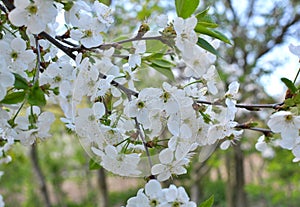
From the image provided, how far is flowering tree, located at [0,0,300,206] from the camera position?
42cm

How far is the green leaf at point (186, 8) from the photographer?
475 millimetres

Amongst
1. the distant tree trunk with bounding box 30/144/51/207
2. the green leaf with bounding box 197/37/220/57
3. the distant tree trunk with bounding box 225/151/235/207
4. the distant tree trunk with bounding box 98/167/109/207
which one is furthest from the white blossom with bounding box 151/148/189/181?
the distant tree trunk with bounding box 225/151/235/207

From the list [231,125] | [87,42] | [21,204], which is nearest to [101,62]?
[87,42]

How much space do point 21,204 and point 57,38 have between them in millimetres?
6136

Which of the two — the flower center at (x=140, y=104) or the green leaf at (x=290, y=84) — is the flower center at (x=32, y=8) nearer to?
the flower center at (x=140, y=104)

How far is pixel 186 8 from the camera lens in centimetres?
48

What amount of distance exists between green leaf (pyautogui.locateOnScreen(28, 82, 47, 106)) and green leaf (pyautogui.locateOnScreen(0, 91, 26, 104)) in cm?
2

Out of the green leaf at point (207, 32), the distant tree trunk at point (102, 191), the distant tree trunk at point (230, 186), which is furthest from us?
the distant tree trunk at point (230, 186)

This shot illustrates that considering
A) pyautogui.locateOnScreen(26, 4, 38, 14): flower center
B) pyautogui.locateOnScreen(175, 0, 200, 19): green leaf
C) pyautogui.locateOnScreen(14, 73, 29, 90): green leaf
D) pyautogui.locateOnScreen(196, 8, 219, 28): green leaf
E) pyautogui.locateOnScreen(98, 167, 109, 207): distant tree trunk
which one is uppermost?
pyautogui.locateOnScreen(98, 167, 109, 207): distant tree trunk

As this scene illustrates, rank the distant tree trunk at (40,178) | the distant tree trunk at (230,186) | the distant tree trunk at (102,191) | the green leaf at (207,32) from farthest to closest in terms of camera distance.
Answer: the distant tree trunk at (230,186) < the distant tree trunk at (40,178) < the distant tree trunk at (102,191) < the green leaf at (207,32)

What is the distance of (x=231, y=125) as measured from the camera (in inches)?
19.5

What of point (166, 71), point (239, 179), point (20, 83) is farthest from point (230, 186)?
point (20, 83)

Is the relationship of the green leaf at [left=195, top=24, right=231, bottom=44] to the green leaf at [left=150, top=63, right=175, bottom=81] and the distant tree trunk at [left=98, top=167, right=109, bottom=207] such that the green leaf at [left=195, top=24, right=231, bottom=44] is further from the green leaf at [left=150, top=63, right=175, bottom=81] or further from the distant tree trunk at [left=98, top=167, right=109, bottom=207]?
the distant tree trunk at [left=98, top=167, right=109, bottom=207]

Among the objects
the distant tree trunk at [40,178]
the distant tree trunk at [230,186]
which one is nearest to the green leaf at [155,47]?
the distant tree trunk at [40,178]
